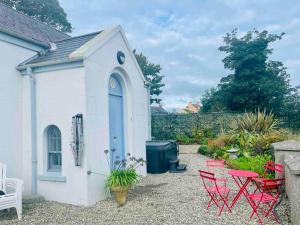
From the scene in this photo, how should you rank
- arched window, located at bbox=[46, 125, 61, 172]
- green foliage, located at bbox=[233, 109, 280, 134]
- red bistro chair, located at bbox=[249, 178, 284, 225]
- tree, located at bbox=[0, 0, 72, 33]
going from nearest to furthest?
red bistro chair, located at bbox=[249, 178, 284, 225] → arched window, located at bbox=[46, 125, 61, 172] → green foliage, located at bbox=[233, 109, 280, 134] → tree, located at bbox=[0, 0, 72, 33]

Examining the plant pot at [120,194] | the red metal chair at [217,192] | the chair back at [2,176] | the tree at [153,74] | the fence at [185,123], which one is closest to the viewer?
the red metal chair at [217,192]

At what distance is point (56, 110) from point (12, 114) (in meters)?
1.40

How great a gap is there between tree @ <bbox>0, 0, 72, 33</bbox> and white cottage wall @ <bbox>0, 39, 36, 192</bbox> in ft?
65.4

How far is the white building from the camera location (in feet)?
22.1

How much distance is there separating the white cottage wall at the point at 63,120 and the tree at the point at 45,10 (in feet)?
68.3

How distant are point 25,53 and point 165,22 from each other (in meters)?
6.57

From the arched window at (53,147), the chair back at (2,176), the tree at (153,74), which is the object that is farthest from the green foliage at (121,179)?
the tree at (153,74)

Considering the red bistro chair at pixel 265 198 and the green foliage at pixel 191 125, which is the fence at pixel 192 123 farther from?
the red bistro chair at pixel 265 198

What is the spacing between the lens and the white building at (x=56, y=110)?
22.1 ft

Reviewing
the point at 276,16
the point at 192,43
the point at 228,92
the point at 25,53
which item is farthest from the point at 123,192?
the point at 228,92

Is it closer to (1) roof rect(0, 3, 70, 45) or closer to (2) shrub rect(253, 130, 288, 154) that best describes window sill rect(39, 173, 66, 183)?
(1) roof rect(0, 3, 70, 45)

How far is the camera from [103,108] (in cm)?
745

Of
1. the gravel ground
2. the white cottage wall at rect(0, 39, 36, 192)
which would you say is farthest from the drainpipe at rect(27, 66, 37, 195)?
the gravel ground

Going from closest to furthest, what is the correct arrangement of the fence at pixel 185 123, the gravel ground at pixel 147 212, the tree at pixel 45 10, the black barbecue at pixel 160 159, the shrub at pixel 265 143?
the gravel ground at pixel 147 212 < the black barbecue at pixel 160 159 < the shrub at pixel 265 143 < the fence at pixel 185 123 < the tree at pixel 45 10
